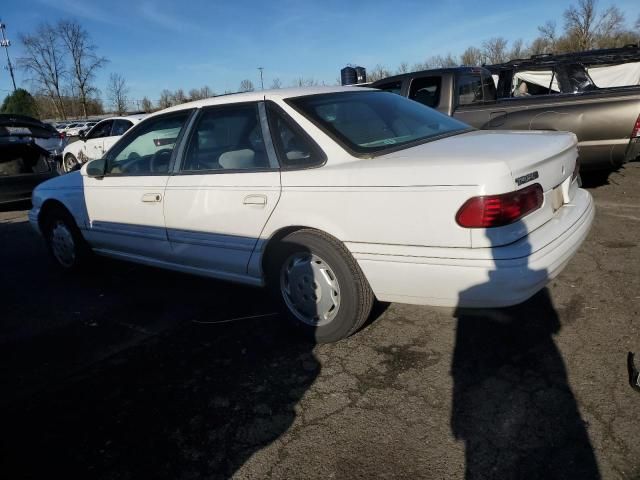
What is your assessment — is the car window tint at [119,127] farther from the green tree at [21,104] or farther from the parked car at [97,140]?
the green tree at [21,104]

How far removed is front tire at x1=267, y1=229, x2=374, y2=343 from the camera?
288 centimetres

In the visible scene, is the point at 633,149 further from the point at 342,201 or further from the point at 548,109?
the point at 342,201

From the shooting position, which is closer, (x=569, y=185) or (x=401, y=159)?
(x=401, y=159)

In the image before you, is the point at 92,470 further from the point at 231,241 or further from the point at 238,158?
the point at 238,158

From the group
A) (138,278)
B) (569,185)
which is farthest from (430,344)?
(138,278)

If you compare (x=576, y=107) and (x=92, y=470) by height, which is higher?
(x=576, y=107)

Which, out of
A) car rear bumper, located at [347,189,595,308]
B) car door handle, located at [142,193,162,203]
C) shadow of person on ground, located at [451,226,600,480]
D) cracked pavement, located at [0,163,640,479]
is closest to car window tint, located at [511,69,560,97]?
cracked pavement, located at [0,163,640,479]

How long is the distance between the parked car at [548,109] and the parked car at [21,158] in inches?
242

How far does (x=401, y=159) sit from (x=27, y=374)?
2640mm

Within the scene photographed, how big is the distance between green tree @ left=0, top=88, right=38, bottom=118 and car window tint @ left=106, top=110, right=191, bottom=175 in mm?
49955

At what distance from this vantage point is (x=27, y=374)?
10.2ft

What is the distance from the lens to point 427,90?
6996 millimetres

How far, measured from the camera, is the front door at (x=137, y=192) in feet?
12.6

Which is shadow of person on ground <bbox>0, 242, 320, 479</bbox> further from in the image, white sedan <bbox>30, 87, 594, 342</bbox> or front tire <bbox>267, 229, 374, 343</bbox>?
white sedan <bbox>30, 87, 594, 342</bbox>
